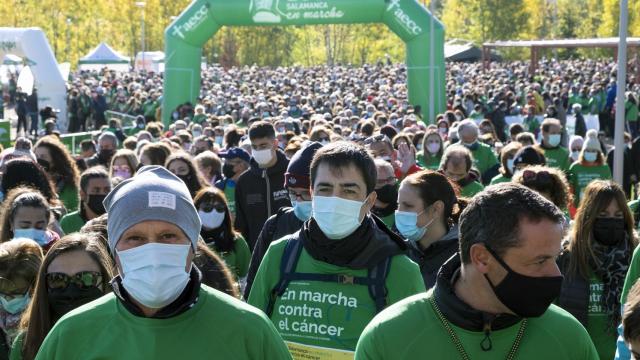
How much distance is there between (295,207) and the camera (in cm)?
607

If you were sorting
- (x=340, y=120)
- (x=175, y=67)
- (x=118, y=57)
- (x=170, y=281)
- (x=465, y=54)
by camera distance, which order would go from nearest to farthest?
1. (x=170, y=281)
2. (x=340, y=120)
3. (x=175, y=67)
4. (x=118, y=57)
5. (x=465, y=54)

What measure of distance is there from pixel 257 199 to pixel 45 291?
4.56 m

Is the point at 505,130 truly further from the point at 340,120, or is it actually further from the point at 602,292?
the point at 602,292

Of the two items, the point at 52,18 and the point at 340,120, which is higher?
the point at 52,18

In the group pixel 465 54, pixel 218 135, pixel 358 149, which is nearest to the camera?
pixel 358 149

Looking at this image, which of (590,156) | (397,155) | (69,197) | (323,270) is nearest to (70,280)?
(323,270)

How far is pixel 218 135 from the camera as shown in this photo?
20.6 m

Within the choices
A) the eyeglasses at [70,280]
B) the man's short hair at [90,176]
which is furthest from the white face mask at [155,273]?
the man's short hair at [90,176]

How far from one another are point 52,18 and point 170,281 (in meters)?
73.3

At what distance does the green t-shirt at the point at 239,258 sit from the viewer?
287 inches

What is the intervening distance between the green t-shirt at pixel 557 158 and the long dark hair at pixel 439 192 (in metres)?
7.22

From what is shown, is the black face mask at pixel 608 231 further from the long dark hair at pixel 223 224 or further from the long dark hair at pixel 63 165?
the long dark hair at pixel 63 165

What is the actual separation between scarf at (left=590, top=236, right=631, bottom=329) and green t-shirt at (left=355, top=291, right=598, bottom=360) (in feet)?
9.14

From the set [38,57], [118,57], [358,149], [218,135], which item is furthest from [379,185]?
[118,57]
